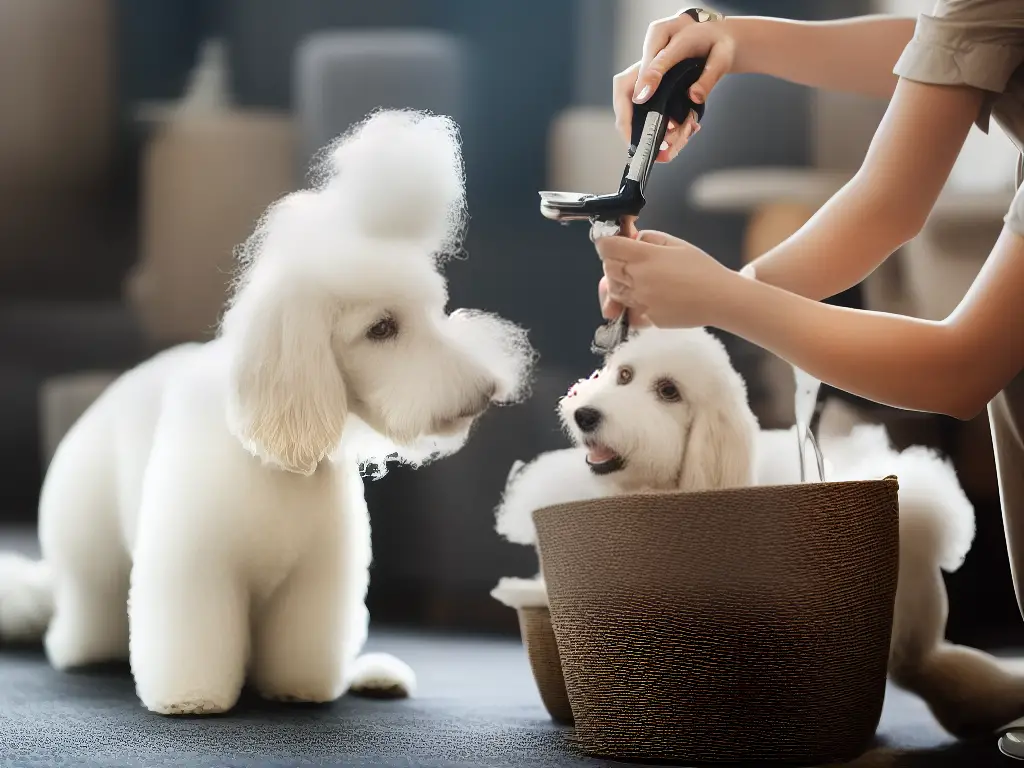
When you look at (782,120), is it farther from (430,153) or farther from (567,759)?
(567,759)

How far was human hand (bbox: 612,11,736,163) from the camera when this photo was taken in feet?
4.00

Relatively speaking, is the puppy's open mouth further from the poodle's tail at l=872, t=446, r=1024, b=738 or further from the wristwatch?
the wristwatch

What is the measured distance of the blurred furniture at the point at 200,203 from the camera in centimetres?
207

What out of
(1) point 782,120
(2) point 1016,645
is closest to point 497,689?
(2) point 1016,645

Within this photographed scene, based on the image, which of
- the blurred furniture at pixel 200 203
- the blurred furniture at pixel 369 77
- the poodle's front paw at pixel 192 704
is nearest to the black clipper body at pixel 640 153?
the poodle's front paw at pixel 192 704

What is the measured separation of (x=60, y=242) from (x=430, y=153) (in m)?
1.10

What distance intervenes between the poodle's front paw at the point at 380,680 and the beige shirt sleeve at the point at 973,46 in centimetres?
97

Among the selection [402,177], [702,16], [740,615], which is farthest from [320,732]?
[702,16]

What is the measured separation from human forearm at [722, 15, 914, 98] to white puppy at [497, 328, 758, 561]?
330 millimetres

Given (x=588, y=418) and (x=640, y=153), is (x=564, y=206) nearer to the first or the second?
(x=640, y=153)

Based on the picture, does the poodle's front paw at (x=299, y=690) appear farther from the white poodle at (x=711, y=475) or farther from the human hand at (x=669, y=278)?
the human hand at (x=669, y=278)

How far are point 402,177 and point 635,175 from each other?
0.28m

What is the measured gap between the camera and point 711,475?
1303 millimetres

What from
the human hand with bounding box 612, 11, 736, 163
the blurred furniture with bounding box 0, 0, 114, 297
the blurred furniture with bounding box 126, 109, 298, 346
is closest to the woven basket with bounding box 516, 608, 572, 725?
the human hand with bounding box 612, 11, 736, 163
